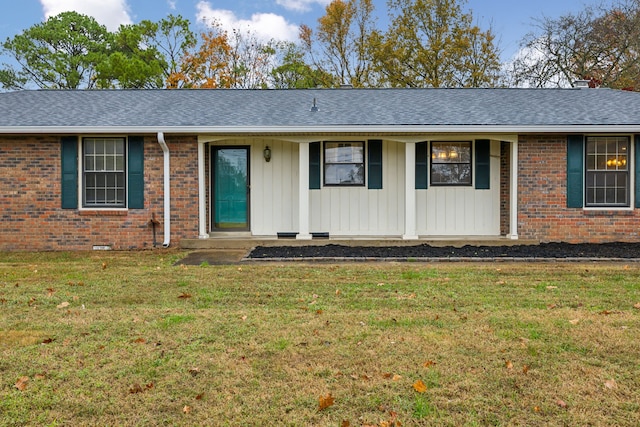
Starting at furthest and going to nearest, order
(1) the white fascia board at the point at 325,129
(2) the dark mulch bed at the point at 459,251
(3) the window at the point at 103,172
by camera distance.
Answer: (3) the window at the point at 103,172
(1) the white fascia board at the point at 325,129
(2) the dark mulch bed at the point at 459,251

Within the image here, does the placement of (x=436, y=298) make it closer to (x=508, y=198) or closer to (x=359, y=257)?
(x=359, y=257)

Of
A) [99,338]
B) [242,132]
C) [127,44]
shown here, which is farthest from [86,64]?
[99,338]

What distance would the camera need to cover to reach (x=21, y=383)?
3.06 meters

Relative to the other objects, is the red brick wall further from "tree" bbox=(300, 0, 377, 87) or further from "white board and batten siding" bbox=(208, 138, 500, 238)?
"tree" bbox=(300, 0, 377, 87)

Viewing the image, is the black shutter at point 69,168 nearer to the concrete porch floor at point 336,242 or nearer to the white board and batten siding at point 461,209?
the concrete porch floor at point 336,242

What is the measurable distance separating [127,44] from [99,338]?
2792cm

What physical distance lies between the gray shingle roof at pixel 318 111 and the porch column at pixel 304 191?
58 centimetres

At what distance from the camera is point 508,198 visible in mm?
10188

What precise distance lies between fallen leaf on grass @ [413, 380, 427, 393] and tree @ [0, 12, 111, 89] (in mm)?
29846

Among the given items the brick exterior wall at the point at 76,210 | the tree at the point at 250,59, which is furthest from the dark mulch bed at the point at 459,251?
the tree at the point at 250,59

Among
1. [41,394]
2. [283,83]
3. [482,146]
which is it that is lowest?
[41,394]

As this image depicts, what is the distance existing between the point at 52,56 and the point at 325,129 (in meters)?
26.4

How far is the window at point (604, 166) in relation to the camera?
32.1 feet

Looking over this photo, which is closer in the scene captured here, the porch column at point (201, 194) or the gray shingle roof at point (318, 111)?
the gray shingle roof at point (318, 111)
